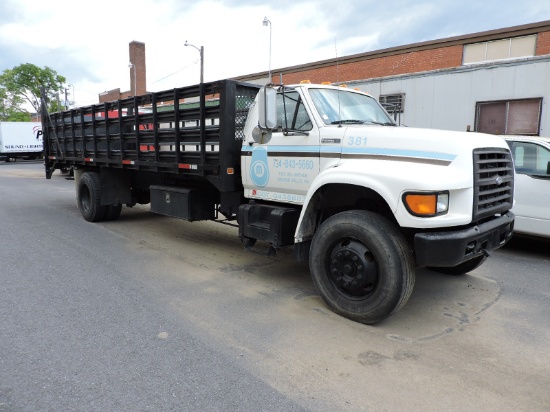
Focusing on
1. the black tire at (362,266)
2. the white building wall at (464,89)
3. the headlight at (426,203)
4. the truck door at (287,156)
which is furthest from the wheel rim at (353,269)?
the white building wall at (464,89)

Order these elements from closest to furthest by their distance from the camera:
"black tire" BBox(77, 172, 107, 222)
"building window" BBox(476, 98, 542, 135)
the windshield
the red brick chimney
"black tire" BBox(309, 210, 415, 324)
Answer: "black tire" BBox(309, 210, 415, 324)
the windshield
"black tire" BBox(77, 172, 107, 222)
"building window" BBox(476, 98, 542, 135)
the red brick chimney

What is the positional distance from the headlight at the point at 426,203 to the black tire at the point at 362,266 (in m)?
0.35

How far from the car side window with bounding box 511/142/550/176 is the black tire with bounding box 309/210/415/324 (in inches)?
143

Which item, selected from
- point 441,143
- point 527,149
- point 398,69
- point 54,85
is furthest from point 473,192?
point 54,85

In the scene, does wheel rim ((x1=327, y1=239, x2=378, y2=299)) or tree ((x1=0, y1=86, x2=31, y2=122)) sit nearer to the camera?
wheel rim ((x1=327, y1=239, x2=378, y2=299))

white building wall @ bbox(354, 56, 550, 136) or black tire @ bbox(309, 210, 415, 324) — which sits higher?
white building wall @ bbox(354, 56, 550, 136)

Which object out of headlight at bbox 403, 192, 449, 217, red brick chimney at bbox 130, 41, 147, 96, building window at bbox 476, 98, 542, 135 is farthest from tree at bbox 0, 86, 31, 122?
headlight at bbox 403, 192, 449, 217

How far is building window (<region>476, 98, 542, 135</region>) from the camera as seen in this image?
34.4ft

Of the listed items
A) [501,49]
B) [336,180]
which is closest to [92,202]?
[336,180]

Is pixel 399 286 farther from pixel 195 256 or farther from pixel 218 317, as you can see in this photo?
pixel 195 256

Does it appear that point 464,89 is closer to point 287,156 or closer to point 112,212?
point 287,156

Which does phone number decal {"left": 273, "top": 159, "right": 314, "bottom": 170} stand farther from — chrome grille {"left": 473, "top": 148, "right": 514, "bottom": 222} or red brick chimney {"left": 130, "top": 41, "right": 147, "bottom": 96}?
red brick chimney {"left": 130, "top": 41, "right": 147, "bottom": 96}

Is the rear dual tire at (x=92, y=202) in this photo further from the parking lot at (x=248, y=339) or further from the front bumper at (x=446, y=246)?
the front bumper at (x=446, y=246)

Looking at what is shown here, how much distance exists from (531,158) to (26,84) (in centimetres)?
6302
